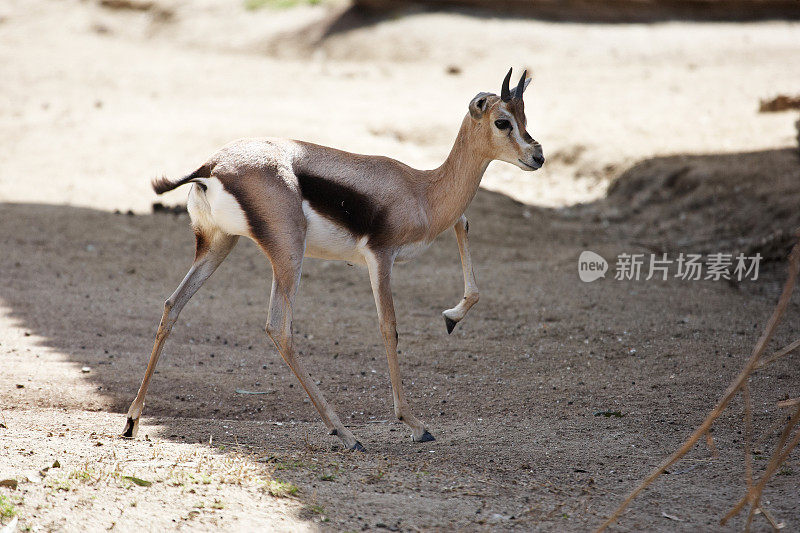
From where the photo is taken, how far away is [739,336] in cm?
670

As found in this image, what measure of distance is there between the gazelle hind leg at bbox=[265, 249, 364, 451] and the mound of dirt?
5801mm

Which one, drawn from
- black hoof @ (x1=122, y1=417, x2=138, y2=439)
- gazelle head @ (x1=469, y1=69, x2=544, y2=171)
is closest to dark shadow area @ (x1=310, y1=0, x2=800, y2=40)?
gazelle head @ (x1=469, y1=69, x2=544, y2=171)

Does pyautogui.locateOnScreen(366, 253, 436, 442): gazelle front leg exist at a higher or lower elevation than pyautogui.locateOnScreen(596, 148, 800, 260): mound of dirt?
lower

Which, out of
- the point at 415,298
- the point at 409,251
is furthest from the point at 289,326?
the point at 415,298

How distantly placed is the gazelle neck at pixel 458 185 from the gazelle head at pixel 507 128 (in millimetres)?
109

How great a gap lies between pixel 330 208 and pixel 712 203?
691 centimetres

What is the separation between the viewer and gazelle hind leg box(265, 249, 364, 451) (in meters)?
4.53

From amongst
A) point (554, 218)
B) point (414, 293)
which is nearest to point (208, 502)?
point (414, 293)

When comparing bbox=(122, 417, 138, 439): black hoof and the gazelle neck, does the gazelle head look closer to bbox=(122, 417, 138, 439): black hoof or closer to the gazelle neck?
the gazelle neck

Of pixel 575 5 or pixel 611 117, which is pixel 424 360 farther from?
pixel 575 5

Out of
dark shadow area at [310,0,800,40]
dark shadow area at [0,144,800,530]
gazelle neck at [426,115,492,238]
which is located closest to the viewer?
dark shadow area at [0,144,800,530]

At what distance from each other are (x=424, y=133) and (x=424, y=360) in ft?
23.5

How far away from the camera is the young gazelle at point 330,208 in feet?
14.8

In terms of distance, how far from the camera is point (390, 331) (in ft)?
15.5
